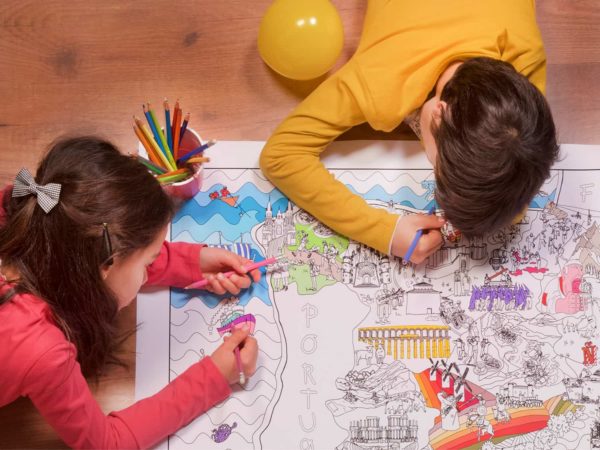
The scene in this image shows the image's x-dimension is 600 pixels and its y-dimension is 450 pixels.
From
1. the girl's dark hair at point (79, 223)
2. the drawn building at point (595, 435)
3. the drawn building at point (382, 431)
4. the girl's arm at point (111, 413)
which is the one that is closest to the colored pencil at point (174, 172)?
the girl's dark hair at point (79, 223)

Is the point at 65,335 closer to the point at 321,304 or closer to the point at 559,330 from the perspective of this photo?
the point at 321,304

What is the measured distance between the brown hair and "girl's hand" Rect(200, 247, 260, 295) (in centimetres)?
24

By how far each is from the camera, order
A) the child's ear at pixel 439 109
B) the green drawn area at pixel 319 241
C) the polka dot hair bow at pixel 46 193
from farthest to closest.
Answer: the green drawn area at pixel 319 241, the child's ear at pixel 439 109, the polka dot hair bow at pixel 46 193

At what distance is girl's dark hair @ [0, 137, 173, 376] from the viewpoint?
58 cm

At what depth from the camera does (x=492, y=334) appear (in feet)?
2.54

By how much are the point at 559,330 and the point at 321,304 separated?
0.28 metres

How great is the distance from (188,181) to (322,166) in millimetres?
158

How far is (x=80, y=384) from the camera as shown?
66 cm

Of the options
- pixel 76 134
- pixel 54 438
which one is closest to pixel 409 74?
pixel 76 134

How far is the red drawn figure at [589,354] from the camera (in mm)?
771

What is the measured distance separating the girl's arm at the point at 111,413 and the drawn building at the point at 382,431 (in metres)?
0.16

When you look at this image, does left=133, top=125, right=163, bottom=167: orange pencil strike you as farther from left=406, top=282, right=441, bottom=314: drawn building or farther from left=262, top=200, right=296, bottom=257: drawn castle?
left=406, top=282, right=441, bottom=314: drawn building

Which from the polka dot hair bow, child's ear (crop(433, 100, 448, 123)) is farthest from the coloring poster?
the polka dot hair bow

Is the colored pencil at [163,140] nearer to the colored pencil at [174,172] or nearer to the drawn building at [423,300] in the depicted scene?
the colored pencil at [174,172]
